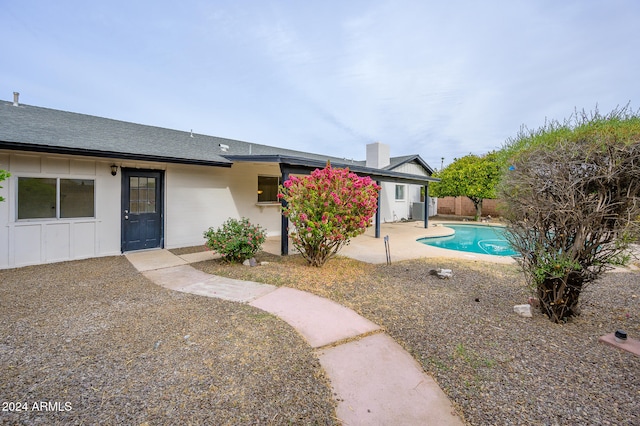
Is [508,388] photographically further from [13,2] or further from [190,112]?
[190,112]

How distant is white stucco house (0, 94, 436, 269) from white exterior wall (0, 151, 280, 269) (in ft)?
0.06

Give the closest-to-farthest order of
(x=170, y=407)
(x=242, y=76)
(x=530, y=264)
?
1. (x=170, y=407)
2. (x=530, y=264)
3. (x=242, y=76)

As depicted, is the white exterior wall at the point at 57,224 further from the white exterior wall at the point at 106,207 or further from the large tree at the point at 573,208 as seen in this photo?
the large tree at the point at 573,208

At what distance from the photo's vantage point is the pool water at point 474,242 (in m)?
10.0

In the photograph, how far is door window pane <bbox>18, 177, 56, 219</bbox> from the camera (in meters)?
5.95

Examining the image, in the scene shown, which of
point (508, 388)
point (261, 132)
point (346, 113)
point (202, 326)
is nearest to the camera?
point (508, 388)

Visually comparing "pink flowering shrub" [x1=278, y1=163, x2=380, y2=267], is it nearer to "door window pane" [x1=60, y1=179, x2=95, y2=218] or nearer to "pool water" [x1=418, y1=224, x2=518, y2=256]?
"door window pane" [x1=60, y1=179, x2=95, y2=218]

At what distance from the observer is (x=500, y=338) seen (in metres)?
3.19

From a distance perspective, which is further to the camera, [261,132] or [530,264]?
[261,132]

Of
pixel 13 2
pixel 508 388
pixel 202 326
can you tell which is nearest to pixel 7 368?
pixel 202 326

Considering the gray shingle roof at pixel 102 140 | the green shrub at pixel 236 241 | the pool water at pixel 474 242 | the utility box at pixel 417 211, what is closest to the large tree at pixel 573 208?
the green shrub at pixel 236 241

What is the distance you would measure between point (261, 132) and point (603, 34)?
17678 millimetres

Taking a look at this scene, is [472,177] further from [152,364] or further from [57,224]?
[57,224]

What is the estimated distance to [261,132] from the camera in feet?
66.7
